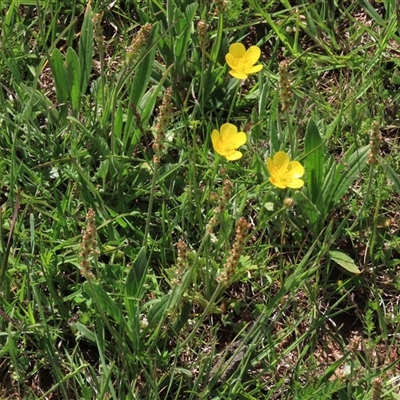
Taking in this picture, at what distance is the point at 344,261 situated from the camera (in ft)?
7.18

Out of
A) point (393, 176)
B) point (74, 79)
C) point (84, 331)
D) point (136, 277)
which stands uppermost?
point (74, 79)

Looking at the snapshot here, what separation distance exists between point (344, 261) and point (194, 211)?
0.48 meters

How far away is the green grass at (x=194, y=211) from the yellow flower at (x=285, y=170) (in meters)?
0.05

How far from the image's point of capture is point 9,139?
234 centimetres

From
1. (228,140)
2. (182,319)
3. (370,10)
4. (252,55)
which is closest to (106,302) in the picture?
(182,319)

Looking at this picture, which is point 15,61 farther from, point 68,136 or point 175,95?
point 175,95

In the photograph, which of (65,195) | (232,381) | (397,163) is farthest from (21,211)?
(397,163)

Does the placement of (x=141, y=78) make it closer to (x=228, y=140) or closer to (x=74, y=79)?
(x=74, y=79)

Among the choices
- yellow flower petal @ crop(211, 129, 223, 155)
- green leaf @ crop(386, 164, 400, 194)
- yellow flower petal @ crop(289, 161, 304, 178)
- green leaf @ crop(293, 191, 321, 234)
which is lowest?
green leaf @ crop(293, 191, 321, 234)

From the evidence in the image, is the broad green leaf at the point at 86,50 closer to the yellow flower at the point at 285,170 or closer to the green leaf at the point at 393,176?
the yellow flower at the point at 285,170

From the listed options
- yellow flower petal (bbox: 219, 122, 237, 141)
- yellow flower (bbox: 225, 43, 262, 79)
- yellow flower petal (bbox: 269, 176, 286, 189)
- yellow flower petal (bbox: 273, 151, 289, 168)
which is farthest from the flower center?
yellow flower petal (bbox: 269, 176, 286, 189)

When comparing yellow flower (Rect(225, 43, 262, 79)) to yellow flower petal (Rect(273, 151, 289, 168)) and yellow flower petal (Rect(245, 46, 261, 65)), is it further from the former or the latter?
yellow flower petal (Rect(273, 151, 289, 168))

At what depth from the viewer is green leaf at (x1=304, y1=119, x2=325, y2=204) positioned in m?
2.20

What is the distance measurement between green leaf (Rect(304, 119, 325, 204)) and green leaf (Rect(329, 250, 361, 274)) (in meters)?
0.17
